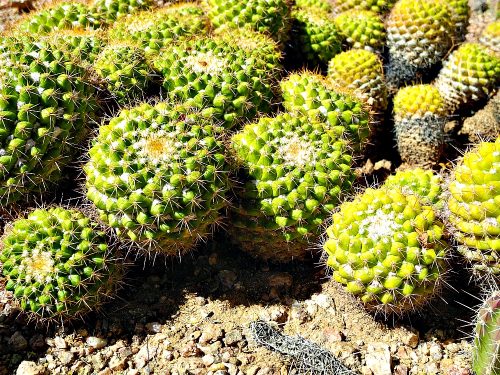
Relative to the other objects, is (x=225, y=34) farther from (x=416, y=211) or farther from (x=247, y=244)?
(x=416, y=211)

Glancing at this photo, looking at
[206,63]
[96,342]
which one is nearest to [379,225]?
[206,63]

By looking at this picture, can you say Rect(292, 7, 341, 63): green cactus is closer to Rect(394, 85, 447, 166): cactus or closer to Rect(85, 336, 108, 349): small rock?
Rect(394, 85, 447, 166): cactus

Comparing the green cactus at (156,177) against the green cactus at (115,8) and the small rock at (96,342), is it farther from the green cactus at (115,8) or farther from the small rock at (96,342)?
the green cactus at (115,8)

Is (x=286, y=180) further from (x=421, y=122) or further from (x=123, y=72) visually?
(x=421, y=122)

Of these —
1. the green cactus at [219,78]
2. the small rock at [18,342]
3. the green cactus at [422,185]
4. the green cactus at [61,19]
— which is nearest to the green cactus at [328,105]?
the green cactus at [219,78]

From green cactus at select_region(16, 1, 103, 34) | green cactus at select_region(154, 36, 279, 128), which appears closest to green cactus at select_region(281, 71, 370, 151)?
green cactus at select_region(154, 36, 279, 128)
